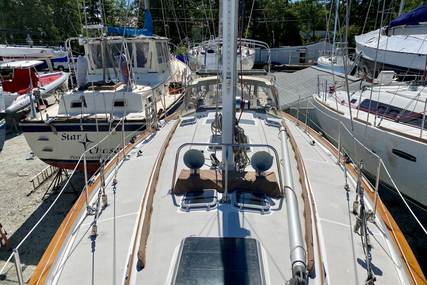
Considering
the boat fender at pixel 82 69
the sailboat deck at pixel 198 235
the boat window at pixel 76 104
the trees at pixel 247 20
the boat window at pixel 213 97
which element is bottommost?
the sailboat deck at pixel 198 235

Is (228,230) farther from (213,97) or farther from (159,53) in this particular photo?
(159,53)

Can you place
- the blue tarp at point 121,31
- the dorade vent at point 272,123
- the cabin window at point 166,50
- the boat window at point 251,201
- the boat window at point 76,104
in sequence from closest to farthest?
1. the boat window at point 251,201
2. the dorade vent at point 272,123
3. the boat window at point 76,104
4. the blue tarp at point 121,31
5. the cabin window at point 166,50

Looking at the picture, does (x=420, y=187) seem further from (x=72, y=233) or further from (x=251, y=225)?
(x=72, y=233)

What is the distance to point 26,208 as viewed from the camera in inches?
Result: 210

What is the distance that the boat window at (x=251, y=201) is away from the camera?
106 inches

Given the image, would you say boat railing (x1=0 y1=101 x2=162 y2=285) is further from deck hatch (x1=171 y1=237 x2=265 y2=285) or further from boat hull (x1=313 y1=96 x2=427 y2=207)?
boat hull (x1=313 y1=96 x2=427 y2=207)

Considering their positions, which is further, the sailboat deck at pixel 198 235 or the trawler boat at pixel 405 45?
the trawler boat at pixel 405 45

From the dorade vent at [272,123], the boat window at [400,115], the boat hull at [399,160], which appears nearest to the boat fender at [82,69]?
the dorade vent at [272,123]

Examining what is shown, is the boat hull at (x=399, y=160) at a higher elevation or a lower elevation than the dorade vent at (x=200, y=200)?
lower

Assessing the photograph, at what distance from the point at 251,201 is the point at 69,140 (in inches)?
175

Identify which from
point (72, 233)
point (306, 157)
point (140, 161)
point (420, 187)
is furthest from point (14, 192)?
point (420, 187)

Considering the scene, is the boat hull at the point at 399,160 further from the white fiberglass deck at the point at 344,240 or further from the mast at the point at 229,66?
the mast at the point at 229,66

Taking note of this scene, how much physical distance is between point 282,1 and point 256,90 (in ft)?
80.6

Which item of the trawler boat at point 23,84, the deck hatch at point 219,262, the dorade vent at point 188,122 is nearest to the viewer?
the deck hatch at point 219,262
